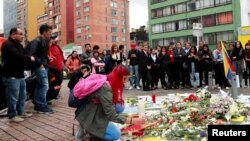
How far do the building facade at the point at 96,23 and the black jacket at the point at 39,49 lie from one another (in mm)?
77972

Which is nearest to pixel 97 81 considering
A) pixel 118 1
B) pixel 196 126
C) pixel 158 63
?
pixel 196 126

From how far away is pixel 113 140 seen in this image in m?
4.89

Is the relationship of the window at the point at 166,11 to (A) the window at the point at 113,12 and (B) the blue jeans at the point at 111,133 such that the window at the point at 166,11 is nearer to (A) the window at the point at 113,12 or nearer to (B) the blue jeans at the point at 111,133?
(A) the window at the point at 113,12

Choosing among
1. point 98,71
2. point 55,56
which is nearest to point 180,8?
point 98,71

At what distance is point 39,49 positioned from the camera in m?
8.80

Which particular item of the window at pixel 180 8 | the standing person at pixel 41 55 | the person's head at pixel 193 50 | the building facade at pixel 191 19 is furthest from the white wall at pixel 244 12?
the standing person at pixel 41 55

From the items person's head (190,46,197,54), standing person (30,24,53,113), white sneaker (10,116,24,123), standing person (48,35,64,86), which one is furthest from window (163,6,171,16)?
white sneaker (10,116,24,123)

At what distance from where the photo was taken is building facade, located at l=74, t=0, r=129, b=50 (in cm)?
8831

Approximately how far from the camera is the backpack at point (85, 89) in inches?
185

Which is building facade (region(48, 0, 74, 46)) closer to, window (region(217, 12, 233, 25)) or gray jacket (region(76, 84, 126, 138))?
window (region(217, 12, 233, 25))

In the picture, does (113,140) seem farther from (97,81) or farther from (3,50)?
(3,50)

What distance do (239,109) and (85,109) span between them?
3.54 m

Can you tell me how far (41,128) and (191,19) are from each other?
2333 inches

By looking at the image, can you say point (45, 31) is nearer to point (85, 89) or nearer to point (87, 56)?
point (87, 56)
